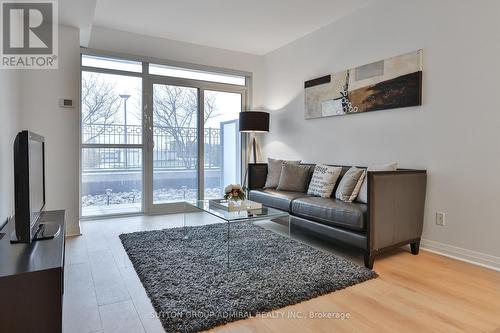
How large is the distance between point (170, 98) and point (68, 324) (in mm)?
3574

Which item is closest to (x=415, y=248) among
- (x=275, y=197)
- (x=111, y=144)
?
(x=275, y=197)

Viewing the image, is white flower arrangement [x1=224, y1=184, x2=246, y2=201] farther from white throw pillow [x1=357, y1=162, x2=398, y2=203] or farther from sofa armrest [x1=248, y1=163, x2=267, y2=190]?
sofa armrest [x1=248, y1=163, x2=267, y2=190]

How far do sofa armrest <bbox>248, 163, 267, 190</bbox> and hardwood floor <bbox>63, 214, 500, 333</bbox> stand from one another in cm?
192

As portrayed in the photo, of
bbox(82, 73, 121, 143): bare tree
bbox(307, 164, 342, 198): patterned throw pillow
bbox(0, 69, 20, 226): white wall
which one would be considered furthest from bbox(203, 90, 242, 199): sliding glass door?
bbox(0, 69, 20, 226): white wall

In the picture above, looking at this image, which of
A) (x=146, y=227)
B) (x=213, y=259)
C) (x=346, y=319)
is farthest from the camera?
(x=146, y=227)

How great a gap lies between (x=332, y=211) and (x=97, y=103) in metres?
3.38

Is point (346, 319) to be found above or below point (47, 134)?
below

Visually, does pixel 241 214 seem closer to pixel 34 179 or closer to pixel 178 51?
pixel 34 179

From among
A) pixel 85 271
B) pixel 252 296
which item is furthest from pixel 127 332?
pixel 85 271

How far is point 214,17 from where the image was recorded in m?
3.89

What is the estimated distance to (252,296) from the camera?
1.95m

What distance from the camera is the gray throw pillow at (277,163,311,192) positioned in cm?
394

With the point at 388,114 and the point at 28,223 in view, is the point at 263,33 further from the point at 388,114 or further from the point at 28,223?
the point at 28,223

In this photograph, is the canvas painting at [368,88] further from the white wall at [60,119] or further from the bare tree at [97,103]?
the white wall at [60,119]
